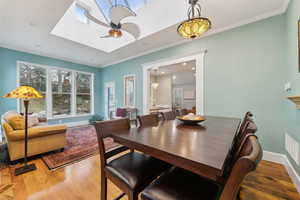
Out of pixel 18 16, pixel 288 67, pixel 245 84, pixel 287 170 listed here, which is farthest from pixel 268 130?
pixel 18 16

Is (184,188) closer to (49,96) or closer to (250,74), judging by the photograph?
(250,74)

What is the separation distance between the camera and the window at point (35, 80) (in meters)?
4.35

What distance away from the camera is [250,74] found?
258 cm

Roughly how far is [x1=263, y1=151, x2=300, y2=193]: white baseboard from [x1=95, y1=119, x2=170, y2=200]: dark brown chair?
188 cm

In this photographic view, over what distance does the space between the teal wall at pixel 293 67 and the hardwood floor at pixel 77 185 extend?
1.12 feet

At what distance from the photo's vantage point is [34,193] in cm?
157

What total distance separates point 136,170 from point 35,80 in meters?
5.69

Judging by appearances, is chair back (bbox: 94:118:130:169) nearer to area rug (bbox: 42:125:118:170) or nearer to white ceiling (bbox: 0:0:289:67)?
area rug (bbox: 42:125:118:170)

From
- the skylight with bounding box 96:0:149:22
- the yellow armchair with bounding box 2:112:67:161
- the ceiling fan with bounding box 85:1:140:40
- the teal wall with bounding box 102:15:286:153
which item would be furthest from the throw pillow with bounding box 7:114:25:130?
the teal wall with bounding box 102:15:286:153

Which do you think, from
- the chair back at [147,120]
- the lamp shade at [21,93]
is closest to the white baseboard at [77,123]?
the lamp shade at [21,93]

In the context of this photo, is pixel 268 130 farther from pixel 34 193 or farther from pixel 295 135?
pixel 34 193

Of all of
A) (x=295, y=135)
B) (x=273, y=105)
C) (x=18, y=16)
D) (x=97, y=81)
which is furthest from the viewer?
(x=97, y=81)

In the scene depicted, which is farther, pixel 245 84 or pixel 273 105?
pixel 245 84

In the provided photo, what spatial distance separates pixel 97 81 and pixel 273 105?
663cm
